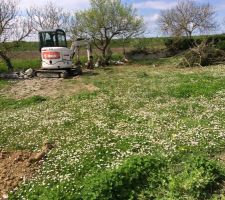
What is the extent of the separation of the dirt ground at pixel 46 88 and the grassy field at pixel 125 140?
3.07 meters

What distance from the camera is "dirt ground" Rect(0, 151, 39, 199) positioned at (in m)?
10.5

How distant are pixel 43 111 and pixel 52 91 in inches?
309

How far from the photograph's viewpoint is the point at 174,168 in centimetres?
1043

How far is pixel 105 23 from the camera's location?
49094 millimetres

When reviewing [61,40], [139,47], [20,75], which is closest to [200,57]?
[61,40]

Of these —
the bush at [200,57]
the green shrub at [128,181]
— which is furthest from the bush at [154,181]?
the bush at [200,57]

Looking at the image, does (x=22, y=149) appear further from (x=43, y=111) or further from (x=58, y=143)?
(x=43, y=111)

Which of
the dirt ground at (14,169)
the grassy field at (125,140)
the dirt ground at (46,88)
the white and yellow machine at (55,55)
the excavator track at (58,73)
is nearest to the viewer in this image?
the grassy field at (125,140)

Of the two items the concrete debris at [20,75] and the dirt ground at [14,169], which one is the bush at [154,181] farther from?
the concrete debris at [20,75]

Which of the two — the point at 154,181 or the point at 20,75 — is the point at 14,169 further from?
the point at 20,75

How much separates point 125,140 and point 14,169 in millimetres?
3762

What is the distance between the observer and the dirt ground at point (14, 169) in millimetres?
10508

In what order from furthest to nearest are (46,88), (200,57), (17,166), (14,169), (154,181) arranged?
(200,57), (46,88), (17,166), (14,169), (154,181)

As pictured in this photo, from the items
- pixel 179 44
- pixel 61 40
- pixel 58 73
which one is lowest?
pixel 58 73
